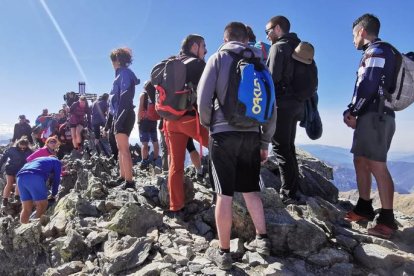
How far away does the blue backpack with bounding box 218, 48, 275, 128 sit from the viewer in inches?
184

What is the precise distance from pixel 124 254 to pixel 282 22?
5.16m

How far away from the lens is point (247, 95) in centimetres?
466

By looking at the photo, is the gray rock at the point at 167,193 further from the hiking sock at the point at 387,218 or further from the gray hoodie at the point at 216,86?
the hiking sock at the point at 387,218

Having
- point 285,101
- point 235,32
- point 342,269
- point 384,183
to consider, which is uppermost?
point 235,32

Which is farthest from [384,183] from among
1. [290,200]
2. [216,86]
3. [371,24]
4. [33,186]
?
[33,186]

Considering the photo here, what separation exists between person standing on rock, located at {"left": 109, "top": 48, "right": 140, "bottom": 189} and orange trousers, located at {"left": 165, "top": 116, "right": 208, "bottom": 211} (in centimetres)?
219

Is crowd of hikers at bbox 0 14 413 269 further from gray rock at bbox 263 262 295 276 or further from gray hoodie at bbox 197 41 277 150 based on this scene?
gray rock at bbox 263 262 295 276

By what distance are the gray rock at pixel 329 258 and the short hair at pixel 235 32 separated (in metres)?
3.50

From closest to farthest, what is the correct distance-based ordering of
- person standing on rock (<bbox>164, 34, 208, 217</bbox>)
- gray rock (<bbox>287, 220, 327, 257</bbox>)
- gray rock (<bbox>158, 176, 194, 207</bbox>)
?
gray rock (<bbox>287, 220, 327, 257</bbox>) < person standing on rock (<bbox>164, 34, 208, 217</bbox>) < gray rock (<bbox>158, 176, 194, 207</bbox>)

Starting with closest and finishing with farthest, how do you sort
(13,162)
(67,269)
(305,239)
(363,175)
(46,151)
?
(305,239), (67,269), (363,175), (46,151), (13,162)

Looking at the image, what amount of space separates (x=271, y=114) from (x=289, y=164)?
220 centimetres

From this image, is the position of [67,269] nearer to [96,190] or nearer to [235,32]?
[96,190]

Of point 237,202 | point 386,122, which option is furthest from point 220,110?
point 386,122

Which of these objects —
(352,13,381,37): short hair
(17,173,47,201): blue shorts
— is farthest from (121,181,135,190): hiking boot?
(352,13,381,37): short hair
